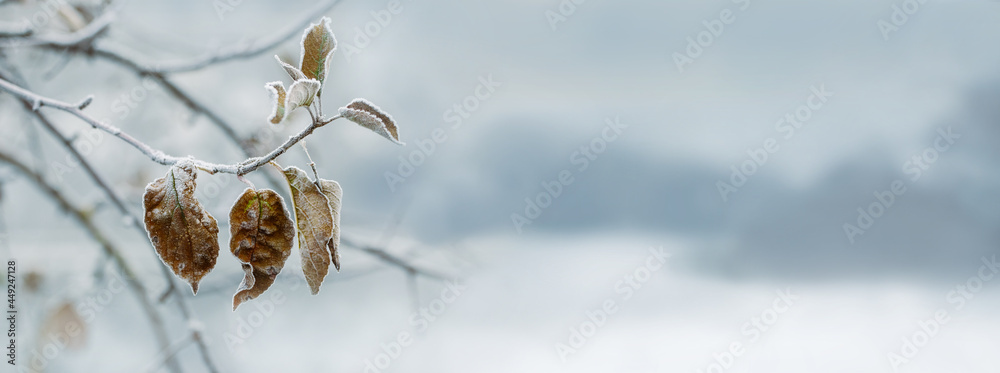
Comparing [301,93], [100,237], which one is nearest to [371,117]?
[301,93]

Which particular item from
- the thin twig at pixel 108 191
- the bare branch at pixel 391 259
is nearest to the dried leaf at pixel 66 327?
the thin twig at pixel 108 191

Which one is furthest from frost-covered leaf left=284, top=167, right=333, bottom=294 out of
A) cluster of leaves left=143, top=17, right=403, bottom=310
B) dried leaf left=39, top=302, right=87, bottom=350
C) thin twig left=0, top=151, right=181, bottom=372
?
dried leaf left=39, top=302, right=87, bottom=350

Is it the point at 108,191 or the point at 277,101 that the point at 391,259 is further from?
the point at 277,101

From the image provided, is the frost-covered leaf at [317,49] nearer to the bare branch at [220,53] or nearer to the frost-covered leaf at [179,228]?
the frost-covered leaf at [179,228]

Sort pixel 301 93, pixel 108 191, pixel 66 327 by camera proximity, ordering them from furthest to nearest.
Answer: pixel 66 327 → pixel 108 191 → pixel 301 93

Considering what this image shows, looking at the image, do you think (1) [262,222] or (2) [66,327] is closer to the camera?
(1) [262,222]

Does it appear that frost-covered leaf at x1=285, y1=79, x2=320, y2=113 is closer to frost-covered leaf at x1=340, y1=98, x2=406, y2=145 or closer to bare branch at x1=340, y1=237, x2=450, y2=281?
frost-covered leaf at x1=340, y1=98, x2=406, y2=145

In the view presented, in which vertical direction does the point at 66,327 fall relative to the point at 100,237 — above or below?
below
